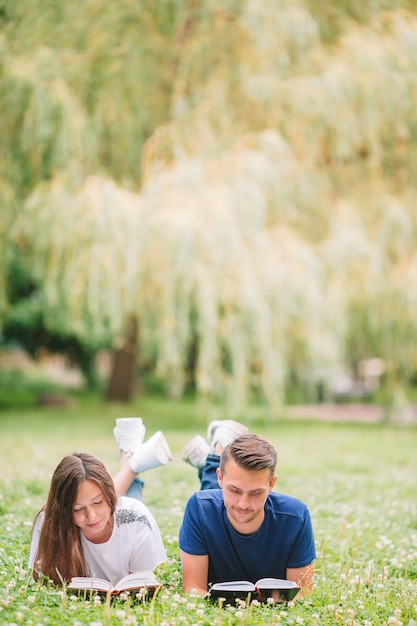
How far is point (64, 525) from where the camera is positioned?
323 centimetres

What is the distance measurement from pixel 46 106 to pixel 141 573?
25.2 ft

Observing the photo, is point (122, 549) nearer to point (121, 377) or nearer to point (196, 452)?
point (196, 452)

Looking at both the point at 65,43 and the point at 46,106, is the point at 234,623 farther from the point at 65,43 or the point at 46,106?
the point at 65,43

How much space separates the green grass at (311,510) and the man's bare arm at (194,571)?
0.13 m

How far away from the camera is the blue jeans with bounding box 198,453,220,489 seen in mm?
4242

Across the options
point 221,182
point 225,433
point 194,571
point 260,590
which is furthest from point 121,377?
point 260,590

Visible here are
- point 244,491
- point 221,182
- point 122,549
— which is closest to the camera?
point 244,491

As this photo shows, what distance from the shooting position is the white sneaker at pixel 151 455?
13.4 feet

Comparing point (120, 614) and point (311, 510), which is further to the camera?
point (311, 510)

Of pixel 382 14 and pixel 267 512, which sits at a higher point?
pixel 382 14

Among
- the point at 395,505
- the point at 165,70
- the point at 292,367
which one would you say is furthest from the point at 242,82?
the point at 395,505

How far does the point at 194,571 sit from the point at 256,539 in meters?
0.34

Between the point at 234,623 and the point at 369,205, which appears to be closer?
the point at 234,623

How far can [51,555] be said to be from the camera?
3.25 m
